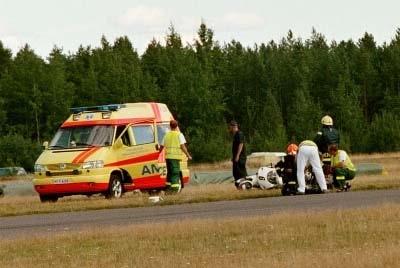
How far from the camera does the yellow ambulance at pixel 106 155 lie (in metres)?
25.5

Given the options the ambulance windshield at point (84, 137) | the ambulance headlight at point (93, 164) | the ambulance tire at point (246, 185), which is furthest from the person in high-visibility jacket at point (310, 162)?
the ambulance windshield at point (84, 137)

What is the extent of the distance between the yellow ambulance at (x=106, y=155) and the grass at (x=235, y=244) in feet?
29.0

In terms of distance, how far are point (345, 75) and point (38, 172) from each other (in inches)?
2832

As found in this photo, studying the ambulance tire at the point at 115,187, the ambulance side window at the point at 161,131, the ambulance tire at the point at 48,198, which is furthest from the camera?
the ambulance side window at the point at 161,131

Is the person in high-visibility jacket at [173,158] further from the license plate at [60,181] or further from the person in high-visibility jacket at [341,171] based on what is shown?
the person in high-visibility jacket at [341,171]

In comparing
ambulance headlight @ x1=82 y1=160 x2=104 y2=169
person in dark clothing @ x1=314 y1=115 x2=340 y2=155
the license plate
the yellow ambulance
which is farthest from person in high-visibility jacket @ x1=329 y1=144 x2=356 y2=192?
the license plate

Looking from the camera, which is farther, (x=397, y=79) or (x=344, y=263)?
(x=397, y=79)

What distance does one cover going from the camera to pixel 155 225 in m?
16.5

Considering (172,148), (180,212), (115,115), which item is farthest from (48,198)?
(180,212)

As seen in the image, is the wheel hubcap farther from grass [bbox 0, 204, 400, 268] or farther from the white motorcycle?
grass [bbox 0, 204, 400, 268]

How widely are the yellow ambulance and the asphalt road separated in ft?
13.9

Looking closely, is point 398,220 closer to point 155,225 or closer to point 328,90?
point 155,225

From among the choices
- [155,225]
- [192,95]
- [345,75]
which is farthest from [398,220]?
[345,75]

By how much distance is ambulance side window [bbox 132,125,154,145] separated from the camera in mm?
27375
